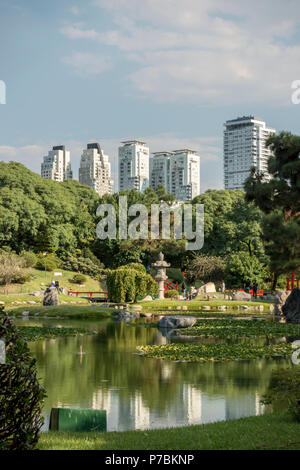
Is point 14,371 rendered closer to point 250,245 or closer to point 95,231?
point 250,245

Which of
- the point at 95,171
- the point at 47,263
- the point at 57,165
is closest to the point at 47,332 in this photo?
the point at 47,263

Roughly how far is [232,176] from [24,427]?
423 ft

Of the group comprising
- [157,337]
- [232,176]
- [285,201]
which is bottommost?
[157,337]

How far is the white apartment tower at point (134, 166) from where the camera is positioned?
4552 inches

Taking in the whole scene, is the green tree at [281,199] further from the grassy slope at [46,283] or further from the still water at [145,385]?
the grassy slope at [46,283]

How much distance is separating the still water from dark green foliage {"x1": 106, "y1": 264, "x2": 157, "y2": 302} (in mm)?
16306

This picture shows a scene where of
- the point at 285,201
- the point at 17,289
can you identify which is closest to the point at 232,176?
the point at 17,289

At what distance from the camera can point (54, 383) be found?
10688 millimetres

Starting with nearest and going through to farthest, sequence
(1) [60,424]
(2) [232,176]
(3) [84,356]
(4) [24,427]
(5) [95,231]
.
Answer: (4) [24,427], (1) [60,424], (3) [84,356], (5) [95,231], (2) [232,176]

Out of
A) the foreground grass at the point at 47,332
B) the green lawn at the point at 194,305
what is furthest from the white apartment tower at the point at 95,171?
the foreground grass at the point at 47,332

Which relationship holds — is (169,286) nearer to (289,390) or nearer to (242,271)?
(242,271)

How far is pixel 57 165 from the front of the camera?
450ft

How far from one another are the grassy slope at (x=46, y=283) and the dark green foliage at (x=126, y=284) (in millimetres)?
9087

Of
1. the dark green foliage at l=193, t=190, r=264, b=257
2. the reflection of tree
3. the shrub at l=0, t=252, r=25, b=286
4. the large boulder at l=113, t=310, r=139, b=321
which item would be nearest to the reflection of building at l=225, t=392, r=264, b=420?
the reflection of tree
